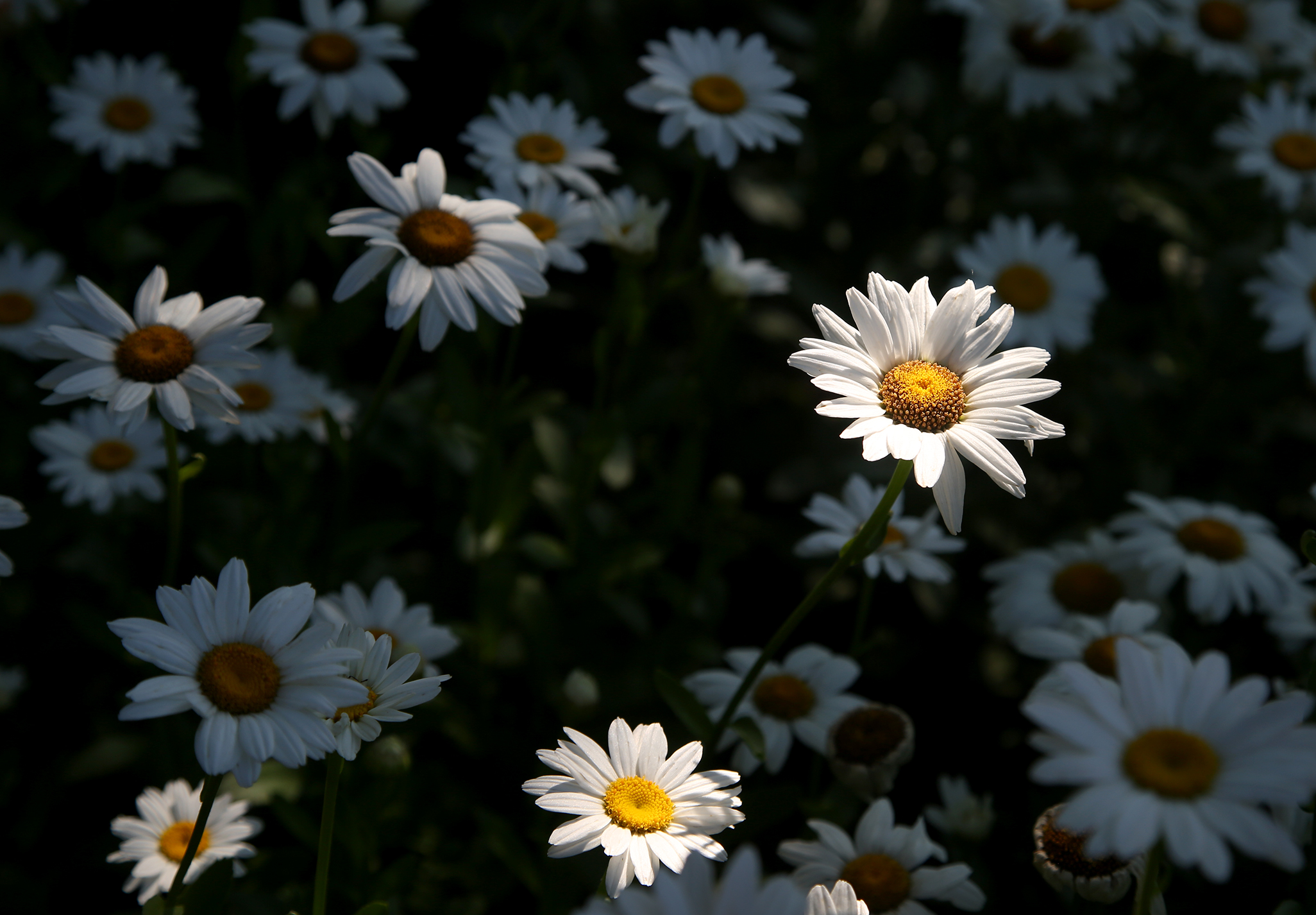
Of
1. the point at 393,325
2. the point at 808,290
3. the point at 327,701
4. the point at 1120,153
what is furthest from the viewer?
the point at 1120,153

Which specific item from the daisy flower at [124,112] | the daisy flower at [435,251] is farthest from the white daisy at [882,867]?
the daisy flower at [124,112]

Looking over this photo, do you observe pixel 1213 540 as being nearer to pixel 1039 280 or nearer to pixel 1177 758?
pixel 1039 280

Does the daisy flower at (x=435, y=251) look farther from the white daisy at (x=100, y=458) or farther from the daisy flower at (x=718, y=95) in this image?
the white daisy at (x=100, y=458)

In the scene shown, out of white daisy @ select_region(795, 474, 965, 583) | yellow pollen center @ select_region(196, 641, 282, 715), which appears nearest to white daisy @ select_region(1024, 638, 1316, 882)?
white daisy @ select_region(795, 474, 965, 583)

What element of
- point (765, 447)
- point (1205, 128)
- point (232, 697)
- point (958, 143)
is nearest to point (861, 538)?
point (232, 697)

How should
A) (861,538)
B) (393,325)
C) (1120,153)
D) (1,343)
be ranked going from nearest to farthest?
(861,538), (393,325), (1,343), (1120,153)

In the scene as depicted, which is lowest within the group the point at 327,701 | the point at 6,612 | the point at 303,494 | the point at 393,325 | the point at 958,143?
the point at 6,612

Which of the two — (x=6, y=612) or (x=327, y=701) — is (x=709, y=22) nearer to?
(x=6, y=612)
